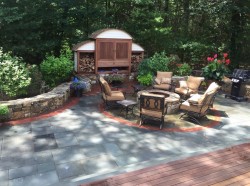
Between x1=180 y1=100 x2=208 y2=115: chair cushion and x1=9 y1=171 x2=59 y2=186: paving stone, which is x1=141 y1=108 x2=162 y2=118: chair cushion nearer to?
x1=180 y1=100 x2=208 y2=115: chair cushion

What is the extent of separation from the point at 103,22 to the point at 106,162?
10665 millimetres

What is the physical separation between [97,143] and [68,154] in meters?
0.78

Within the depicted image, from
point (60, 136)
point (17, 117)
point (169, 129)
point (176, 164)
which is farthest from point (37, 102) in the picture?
point (176, 164)

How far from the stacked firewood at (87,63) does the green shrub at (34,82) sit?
7.48 ft

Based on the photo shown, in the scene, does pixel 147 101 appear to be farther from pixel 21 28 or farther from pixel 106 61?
pixel 21 28

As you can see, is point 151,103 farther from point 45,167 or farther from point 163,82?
point 163,82

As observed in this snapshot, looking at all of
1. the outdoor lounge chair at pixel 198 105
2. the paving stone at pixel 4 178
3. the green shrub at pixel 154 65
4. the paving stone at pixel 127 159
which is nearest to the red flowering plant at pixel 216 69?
the green shrub at pixel 154 65

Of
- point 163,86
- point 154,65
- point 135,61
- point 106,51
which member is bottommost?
point 163,86

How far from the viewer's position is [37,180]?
3.99m

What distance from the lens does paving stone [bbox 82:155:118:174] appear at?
14.3ft

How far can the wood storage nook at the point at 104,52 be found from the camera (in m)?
11.0

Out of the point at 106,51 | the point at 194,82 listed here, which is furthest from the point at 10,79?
the point at 194,82

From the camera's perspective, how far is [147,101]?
646 cm

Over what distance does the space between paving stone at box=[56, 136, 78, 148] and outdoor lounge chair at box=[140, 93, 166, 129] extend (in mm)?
2040
